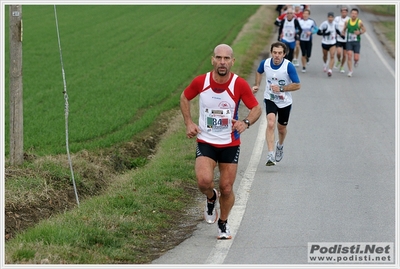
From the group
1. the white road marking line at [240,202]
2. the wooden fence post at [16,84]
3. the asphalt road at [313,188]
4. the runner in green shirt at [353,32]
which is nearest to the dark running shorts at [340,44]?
the runner in green shirt at [353,32]

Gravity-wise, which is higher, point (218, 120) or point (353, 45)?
point (218, 120)

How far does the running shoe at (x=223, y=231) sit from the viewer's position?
897 centimetres

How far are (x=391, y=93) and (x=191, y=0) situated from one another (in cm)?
2832

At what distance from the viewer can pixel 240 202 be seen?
1070cm

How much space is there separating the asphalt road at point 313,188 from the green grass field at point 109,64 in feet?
10.2

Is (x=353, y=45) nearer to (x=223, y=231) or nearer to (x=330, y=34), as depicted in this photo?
(x=330, y=34)

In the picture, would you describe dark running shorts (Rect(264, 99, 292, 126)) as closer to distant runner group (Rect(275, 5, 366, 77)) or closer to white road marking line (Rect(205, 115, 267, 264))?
white road marking line (Rect(205, 115, 267, 264))

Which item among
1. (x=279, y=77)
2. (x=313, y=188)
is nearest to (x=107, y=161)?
(x=279, y=77)

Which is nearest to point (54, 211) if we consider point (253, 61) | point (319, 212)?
point (319, 212)

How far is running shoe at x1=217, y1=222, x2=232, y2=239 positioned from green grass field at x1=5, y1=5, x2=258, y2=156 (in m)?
5.04

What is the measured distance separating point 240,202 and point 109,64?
633 inches

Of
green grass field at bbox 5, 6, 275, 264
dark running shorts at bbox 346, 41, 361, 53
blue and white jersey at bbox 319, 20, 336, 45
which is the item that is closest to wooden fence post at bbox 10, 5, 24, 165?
green grass field at bbox 5, 6, 275, 264

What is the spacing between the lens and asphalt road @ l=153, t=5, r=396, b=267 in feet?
28.5

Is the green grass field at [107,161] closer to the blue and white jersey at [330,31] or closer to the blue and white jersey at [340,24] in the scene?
the blue and white jersey at [330,31]
